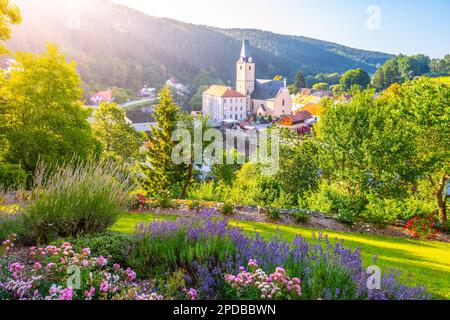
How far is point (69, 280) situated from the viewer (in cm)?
326

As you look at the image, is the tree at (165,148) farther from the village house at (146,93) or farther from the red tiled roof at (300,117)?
the village house at (146,93)

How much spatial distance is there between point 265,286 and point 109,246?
6.62 feet

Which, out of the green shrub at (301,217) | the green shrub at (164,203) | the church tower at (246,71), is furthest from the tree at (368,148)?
the church tower at (246,71)

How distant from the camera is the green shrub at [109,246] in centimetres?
408

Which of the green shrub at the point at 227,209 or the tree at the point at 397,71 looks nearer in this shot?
the green shrub at the point at 227,209

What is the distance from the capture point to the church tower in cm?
8388

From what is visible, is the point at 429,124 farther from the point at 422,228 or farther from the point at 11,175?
the point at 11,175

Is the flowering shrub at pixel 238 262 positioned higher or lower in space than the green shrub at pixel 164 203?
higher

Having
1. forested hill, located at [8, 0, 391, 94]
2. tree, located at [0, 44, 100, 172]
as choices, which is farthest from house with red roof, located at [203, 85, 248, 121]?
tree, located at [0, 44, 100, 172]

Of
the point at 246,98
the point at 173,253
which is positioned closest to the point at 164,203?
the point at 173,253

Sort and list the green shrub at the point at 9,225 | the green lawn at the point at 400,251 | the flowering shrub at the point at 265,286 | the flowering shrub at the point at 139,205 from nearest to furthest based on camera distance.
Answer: the flowering shrub at the point at 265,286
the green shrub at the point at 9,225
the green lawn at the point at 400,251
the flowering shrub at the point at 139,205

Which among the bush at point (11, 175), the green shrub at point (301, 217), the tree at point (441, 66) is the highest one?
the tree at point (441, 66)

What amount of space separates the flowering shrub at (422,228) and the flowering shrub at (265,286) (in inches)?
290
